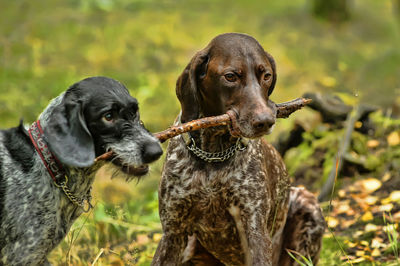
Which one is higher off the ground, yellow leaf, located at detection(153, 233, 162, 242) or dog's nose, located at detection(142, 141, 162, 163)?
dog's nose, located at detection(142, 141, 162, 163)

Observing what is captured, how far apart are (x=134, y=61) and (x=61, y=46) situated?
156 cm

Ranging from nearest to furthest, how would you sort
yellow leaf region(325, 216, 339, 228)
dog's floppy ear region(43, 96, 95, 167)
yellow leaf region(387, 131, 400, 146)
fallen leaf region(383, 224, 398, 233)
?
dog's floppy ear region(43, 96, 95, 167)
fallen leaf region(383, 224, 398, 233)
yellow leaf region(325, 216, 339, 228)
yellow leaf region(387, 131, 400, 146)

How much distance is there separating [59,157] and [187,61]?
788cm

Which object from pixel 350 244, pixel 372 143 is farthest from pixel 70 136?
pixel 372 143

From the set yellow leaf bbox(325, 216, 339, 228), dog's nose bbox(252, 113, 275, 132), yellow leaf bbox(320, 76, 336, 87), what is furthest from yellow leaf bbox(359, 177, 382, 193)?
yellow leaf bbox(320, 76, 336, 87)

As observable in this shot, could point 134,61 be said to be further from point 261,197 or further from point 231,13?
point 261,197

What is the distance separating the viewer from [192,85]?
4.14m

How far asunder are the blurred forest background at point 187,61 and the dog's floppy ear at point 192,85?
3.47 ft

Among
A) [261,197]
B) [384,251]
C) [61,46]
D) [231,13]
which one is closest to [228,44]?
[261,197]

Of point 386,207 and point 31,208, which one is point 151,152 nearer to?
point 31,208

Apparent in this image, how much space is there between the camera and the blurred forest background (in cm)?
596

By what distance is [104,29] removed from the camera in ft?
40.6

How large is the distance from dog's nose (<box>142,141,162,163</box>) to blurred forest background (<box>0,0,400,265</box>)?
0.96m

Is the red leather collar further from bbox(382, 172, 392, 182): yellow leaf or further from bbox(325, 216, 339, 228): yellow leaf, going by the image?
bbox(382, 172, 392, 182): yellow leaf
